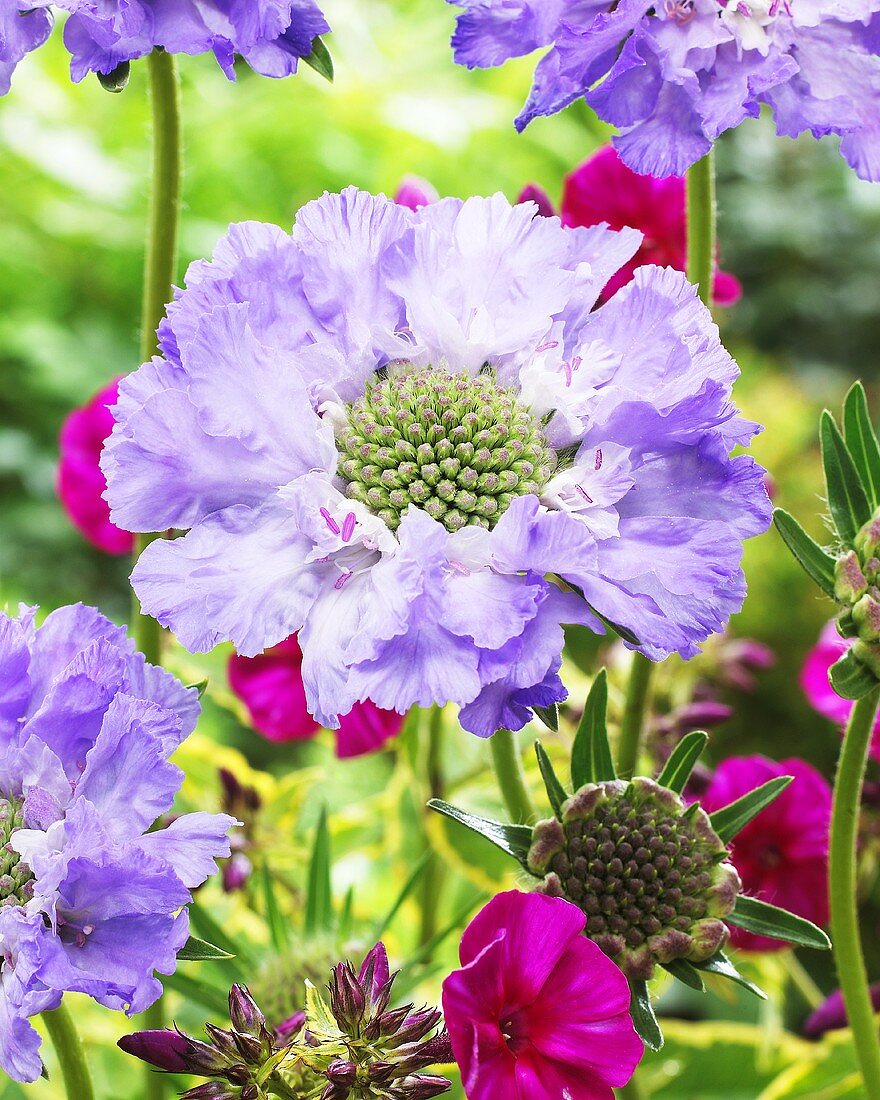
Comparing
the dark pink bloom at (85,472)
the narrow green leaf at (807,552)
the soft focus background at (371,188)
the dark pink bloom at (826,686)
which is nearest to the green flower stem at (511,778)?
the narrow green leaf at (807,552)

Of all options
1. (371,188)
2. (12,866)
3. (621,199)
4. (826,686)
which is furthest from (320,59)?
(371,188)

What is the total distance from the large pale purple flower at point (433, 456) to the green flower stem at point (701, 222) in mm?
69

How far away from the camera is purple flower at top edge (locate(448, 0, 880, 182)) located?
43 centimetres

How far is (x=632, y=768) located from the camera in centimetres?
52

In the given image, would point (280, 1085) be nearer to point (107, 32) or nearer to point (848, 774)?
point (848, 774)

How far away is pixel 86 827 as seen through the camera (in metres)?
0.35

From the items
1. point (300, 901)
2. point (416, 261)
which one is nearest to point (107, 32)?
point (416, 261)

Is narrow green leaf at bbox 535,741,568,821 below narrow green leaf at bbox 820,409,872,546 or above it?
below

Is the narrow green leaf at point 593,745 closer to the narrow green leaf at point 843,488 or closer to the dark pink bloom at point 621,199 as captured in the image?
the narrow green leaf at point 843,488

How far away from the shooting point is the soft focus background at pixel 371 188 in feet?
4.93

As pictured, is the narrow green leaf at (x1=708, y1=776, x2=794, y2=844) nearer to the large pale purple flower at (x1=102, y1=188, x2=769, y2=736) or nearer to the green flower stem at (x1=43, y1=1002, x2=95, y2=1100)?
the large pale purple flower at (x1=102, y1=188, x2=769, y2=736)

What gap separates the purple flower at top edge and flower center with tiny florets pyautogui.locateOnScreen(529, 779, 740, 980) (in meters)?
0.22

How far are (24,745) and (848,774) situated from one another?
0.28 metres

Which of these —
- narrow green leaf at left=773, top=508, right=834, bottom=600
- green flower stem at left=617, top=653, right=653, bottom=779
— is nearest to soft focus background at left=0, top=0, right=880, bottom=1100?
green flower stem at left=617, top=653, right=653, bottom=779
